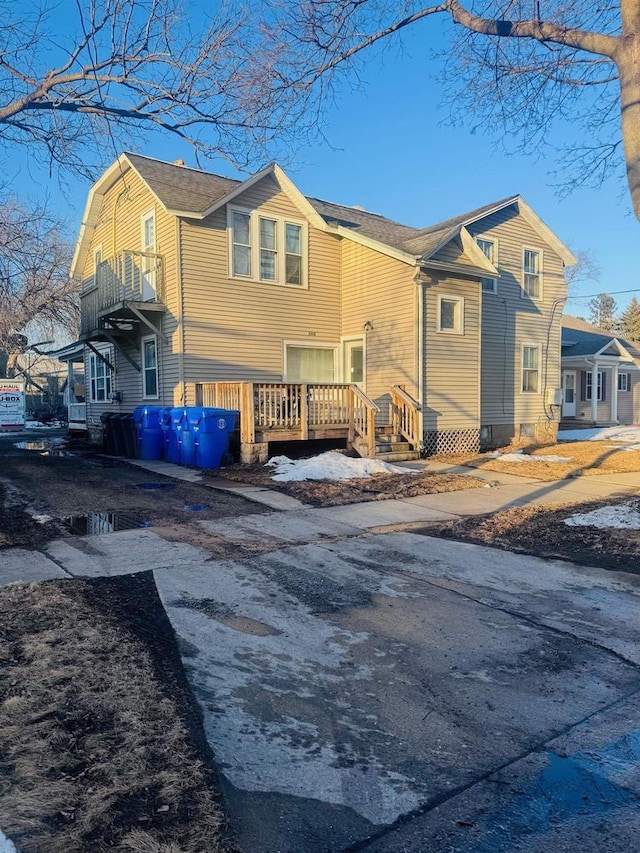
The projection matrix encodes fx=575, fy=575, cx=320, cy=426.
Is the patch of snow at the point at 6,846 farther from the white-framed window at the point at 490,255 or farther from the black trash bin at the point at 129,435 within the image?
the white-framed window at the point at 490,255

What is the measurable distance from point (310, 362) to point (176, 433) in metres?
4.84

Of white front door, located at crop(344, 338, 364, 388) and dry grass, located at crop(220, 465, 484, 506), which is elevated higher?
white front door, located at crop(344, 338, 364, 388)

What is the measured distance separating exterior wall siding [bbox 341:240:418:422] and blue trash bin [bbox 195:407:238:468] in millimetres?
4333

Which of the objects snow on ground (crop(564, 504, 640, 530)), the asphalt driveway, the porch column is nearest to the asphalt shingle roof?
snow on ground (crop(564, 504, 640, 530))

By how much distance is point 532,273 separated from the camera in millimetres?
17703

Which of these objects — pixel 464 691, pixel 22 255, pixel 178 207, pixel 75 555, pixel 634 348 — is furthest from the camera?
pixel 634 348

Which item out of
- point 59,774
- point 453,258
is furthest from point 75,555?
point 453,258

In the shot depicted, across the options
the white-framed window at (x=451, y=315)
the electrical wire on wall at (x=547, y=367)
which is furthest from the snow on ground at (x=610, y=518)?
the electrical wire on wall at (x=547, y=367)

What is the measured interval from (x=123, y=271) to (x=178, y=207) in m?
3.25

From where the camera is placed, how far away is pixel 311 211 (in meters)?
15.2

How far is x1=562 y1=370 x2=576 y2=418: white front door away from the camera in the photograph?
2353 cm

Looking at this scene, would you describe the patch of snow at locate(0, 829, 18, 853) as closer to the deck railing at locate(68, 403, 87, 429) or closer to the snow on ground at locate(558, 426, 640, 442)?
the snow on ground at locate(558, 426, 640, 442)

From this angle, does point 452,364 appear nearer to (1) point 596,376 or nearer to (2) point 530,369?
(2) point 530,369

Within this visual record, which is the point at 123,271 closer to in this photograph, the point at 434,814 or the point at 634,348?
the point at 434,814
